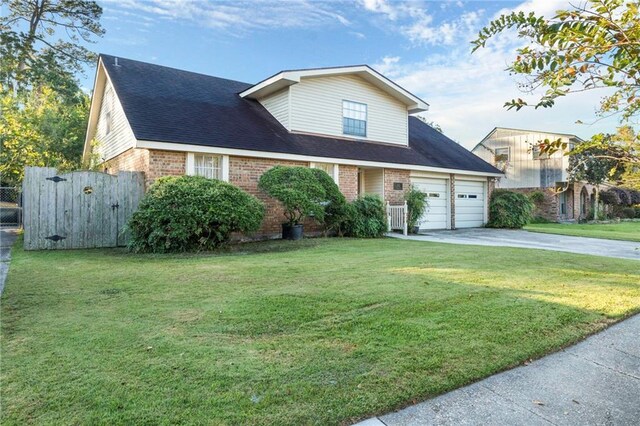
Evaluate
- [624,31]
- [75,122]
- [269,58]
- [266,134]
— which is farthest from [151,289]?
[75,122]

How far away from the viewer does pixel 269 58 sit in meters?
17.9

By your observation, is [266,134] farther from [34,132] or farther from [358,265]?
[34,132]

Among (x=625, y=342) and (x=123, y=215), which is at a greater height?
(x=123, y=215)

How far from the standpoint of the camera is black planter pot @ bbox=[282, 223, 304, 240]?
11.6 meters

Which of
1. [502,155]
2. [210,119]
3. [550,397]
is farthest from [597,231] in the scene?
[550,397]

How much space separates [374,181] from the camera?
600 inches

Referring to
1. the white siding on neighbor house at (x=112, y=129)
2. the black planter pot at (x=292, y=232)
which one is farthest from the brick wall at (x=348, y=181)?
the white siding on neighbor house at (x=112, y=129)

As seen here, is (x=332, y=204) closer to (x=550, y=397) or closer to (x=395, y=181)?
(x=395, y=181)

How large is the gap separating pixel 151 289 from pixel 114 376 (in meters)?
2.62

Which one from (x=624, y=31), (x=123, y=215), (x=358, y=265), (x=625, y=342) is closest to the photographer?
(x=624, y=31)

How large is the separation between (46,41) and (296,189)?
19.5 m

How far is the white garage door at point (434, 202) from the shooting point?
1616 centimetres

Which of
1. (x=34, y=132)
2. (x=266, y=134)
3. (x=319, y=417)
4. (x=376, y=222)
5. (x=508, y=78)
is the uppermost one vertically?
(x=34, y=132)

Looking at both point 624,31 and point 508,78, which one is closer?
point 624,31
